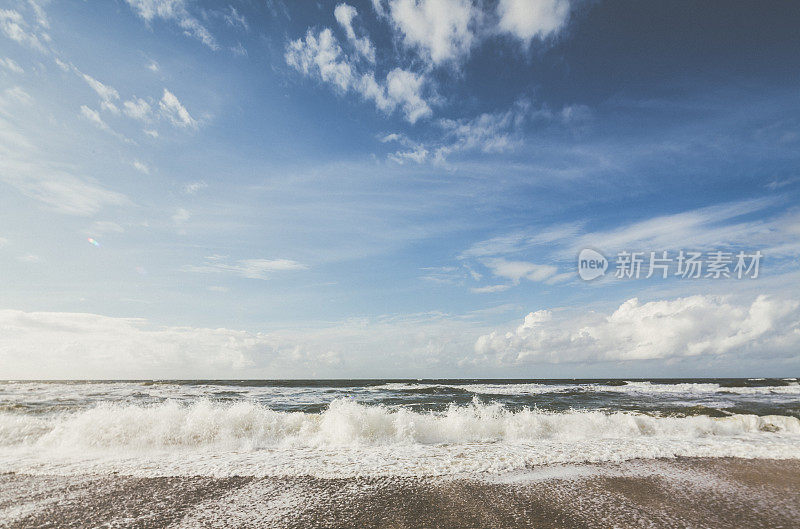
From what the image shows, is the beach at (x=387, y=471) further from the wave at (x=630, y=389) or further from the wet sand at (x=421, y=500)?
the wave at (x=630, y=389)

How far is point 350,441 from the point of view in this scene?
11695 mm

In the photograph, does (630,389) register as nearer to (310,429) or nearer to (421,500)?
(310,429)

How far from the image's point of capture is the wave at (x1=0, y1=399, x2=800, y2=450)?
1149cm

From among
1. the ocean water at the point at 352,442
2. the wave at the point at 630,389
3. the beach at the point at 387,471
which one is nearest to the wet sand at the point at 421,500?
the beach at the point at 387,471

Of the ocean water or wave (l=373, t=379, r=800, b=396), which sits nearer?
the ocean water

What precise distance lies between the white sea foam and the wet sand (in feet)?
2.99

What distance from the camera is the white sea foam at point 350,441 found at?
8.88m

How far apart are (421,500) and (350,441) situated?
578 centimetres

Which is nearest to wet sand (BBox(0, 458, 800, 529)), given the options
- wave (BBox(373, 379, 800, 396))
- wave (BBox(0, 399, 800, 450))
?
wave (BBox(0, 399, 800, 450))

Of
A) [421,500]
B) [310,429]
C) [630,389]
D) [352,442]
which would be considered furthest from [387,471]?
[630,389]

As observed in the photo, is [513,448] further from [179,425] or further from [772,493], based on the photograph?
[179,425]

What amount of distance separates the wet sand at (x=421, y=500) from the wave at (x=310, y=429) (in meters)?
3.70

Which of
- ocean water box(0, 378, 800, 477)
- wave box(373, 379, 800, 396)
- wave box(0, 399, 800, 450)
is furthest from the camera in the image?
wave box(373, 379, 800, 396)

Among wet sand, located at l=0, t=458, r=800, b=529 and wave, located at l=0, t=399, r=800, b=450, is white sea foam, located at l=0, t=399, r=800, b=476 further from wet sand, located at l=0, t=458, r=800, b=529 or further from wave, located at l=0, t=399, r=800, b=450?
wet sand, located at l=0, t=458, r=800, b=529
